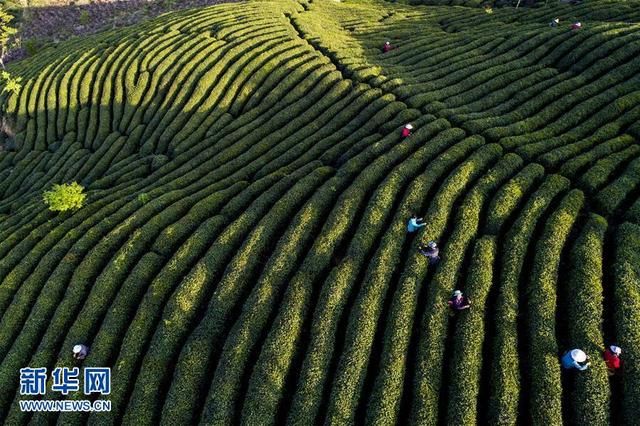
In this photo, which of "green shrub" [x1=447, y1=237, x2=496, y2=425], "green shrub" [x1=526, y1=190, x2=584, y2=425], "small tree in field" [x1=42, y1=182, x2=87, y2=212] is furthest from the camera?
"small tree in field" [x1=42, y1=182, x2=87, y2=212]

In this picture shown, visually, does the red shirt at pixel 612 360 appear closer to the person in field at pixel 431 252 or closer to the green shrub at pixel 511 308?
the green shrub at pixel 511 308

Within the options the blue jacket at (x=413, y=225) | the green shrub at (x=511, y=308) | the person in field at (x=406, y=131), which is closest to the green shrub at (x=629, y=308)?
the green shrub at (x=511, y=308)

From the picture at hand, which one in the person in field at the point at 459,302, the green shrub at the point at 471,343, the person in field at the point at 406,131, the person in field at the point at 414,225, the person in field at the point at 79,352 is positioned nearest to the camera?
the green shrub at the point at 471,343

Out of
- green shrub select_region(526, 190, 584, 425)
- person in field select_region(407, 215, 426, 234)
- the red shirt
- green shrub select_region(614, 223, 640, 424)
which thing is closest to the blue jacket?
person in field select_region(407, 215, 426, 234)

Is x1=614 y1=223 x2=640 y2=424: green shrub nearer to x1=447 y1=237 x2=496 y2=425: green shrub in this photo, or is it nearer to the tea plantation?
the tea plantation

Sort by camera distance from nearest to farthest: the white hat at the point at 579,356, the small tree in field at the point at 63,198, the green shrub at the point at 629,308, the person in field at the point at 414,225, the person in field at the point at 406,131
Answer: the green shrub at the point at 629,308 → the white hat at the point at 579,356 → the person in field at the point at 414,225 → the small tree in field at the point at 63,198 → the person in field at the point at 406,131

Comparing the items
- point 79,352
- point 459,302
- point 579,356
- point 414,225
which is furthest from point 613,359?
point 79,352
